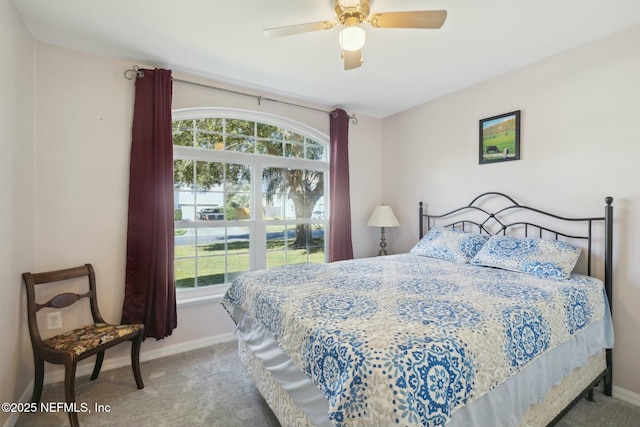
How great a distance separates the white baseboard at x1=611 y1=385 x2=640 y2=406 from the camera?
6.49 feet

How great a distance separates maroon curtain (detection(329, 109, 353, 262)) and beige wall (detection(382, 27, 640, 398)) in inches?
43.1

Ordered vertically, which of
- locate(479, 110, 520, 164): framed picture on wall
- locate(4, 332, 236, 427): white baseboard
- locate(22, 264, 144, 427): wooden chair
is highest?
locate(479, 110, 520, 164): framed picture on wall

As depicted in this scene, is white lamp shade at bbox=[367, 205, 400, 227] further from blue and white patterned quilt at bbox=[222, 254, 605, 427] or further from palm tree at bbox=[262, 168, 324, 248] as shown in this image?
blue and white patterned quilt at bbox=[222, 254, 605, 427]

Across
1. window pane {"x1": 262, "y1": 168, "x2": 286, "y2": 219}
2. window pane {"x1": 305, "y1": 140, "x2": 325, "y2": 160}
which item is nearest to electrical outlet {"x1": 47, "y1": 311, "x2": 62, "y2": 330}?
window pane {"x1": 262, "y1": 168, "x2": 286, "y2": 219}

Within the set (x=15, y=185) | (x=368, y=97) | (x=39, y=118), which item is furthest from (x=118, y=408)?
(x=368, y=97)

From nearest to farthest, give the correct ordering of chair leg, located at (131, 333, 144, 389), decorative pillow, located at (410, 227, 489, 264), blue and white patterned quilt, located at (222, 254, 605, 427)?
blue and white patterned quilt, located at (222, 254, 605, 427)
chair leg, located at (131, 333, 144, 389)
decorative pillow, located at (410, 227, 489, 264)

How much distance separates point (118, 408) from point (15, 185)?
1588mm

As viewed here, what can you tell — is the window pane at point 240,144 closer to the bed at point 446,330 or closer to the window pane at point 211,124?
the window pane at point 211,124

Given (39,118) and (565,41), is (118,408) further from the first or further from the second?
(565,41)

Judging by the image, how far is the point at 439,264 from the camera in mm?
2527

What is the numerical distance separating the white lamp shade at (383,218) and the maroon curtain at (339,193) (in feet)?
1.04

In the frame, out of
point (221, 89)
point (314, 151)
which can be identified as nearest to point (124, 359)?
point (221, 89)

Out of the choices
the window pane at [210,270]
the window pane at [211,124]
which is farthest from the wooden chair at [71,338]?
the window pane at [211,124]

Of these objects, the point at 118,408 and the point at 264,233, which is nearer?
the point at 118,408
